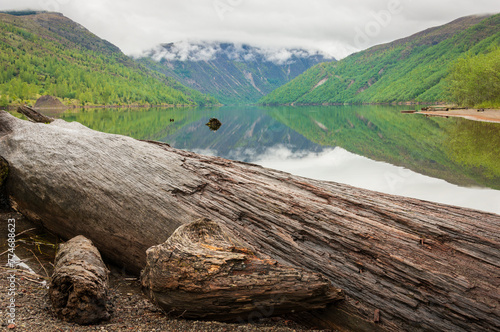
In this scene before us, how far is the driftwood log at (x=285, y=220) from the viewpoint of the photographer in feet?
14.2

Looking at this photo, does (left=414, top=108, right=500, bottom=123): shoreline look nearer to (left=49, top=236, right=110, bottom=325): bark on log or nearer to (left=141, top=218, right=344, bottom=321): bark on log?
(left=141, top=218, right=344, bottom=321): bark on log

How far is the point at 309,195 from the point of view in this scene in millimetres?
6047

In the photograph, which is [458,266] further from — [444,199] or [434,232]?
[444,199]

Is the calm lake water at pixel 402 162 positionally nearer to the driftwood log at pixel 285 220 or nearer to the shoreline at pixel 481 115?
the driftwood log at pixel 285 220

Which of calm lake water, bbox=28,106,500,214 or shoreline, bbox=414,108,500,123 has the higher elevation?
shoreline, bbox=414,108,500,123

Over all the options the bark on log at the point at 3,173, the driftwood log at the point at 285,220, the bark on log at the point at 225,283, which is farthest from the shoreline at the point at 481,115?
the bark on log at the point at 3,173

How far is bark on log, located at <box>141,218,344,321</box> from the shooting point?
436cm

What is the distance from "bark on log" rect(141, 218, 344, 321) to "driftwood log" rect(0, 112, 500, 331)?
1.35ft

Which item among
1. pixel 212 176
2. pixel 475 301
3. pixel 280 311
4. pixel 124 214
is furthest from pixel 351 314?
pixel 124 214

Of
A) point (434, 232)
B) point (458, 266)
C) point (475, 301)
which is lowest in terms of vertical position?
point (475, 301)

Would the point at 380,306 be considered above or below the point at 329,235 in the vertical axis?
below

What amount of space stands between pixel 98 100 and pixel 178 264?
172m

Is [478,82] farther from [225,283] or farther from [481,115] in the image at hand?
[225,283]

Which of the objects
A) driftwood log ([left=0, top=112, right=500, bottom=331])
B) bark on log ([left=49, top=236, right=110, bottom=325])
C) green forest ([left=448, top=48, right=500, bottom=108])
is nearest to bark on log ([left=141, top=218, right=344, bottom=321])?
driftwood log ([left=0, top=112, right=500, bottom=331])
